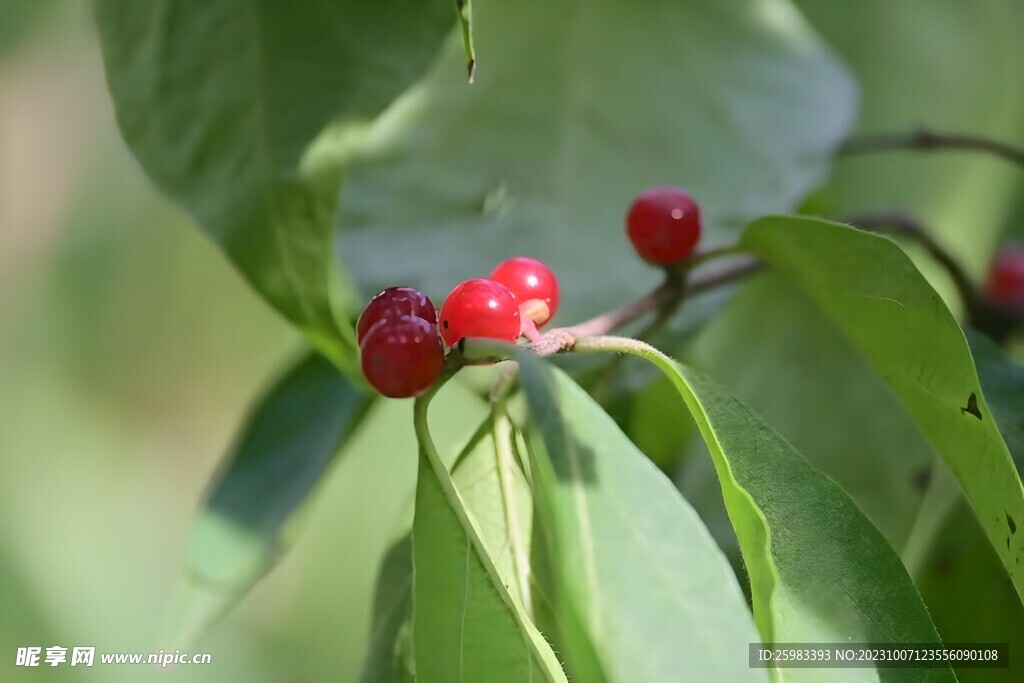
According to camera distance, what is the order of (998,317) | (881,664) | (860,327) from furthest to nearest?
(998,317) < (860,327) < (881,664)

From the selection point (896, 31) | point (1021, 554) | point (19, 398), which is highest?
point (896, 31)

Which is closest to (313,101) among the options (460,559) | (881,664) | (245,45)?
(245,45)

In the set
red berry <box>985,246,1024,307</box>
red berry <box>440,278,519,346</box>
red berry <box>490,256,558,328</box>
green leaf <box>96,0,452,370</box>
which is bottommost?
red berry <box>985,246,1024,307</box>

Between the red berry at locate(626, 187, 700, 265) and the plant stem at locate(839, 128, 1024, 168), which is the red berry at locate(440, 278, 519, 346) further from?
the plant stem at locate(839, 128, 1024, 168)

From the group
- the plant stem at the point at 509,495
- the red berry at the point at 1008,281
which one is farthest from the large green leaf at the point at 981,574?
the plant stem at the point at 509,495

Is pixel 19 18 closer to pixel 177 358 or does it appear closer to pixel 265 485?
pixel 177 358

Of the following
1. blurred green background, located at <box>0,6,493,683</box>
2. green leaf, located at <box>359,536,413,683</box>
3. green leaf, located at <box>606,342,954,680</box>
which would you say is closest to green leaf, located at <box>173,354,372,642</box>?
green leaf, located at <box>359,536,413,683</box>

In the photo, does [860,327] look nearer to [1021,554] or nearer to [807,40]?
[1021,554]
